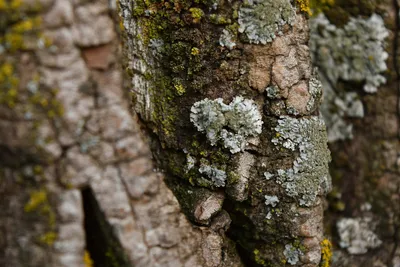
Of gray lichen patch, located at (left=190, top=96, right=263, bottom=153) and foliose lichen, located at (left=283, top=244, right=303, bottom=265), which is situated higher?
gray lichen patch, located at (left=190, top=96, right=263, bottom=153)

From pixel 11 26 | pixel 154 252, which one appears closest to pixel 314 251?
pixel 154 252

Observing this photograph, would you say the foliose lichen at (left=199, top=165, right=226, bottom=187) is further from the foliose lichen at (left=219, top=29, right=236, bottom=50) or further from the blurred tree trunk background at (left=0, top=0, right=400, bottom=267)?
the foliose lichen at (left=219, top=29, right=236, bottom=50)

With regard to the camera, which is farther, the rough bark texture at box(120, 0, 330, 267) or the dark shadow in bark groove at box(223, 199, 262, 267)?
the dark shadow in bark groove at box(223, 199, 262, 267)

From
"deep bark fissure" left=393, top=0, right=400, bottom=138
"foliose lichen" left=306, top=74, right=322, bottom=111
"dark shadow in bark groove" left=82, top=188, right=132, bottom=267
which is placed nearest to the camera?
"dark shadow in bark groove" left=82, top=188, right=132, bottom=267

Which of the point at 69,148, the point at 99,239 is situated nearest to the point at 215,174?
the point at 99,239

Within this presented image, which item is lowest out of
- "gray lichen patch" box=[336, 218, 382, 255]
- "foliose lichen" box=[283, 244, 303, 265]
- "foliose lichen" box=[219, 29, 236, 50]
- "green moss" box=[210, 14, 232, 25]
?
"gray lichen patch" box=[336, 218, 382, 255]

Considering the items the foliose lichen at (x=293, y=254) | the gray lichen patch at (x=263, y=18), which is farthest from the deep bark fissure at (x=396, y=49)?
the foliose lichen at (x=293, y=254)

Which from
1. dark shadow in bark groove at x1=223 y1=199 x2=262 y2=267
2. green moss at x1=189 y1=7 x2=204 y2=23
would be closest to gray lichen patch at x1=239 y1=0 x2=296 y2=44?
green moss at x1=189 y1=7 x2=204 y2=23
